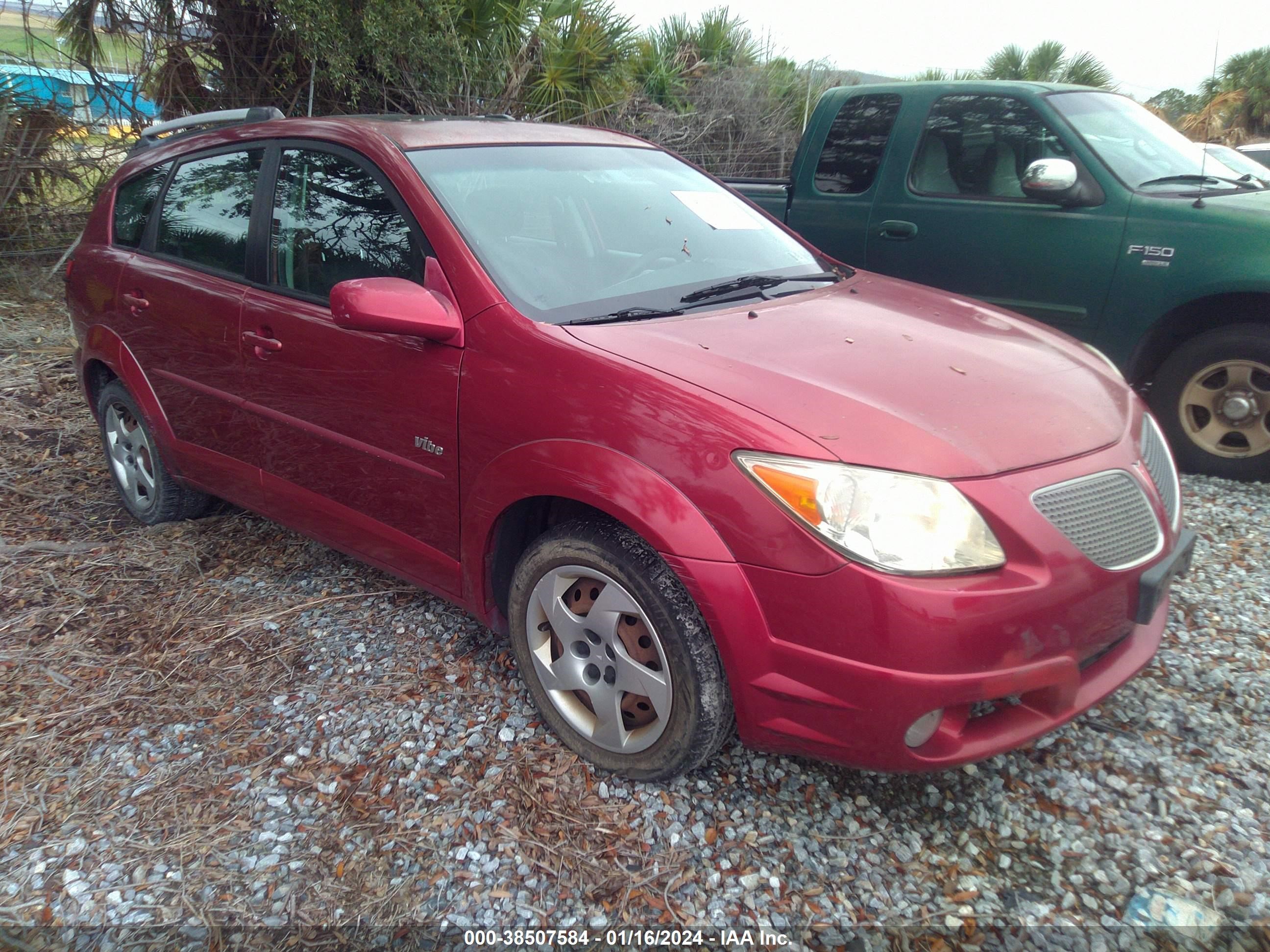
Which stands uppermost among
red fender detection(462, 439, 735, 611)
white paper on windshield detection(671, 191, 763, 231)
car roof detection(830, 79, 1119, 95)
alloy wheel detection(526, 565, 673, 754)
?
car roof detection(830, 79, 1119, 95)

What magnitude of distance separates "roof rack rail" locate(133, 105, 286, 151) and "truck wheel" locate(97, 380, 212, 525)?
45.8 inches

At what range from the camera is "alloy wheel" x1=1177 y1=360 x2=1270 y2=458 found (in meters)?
4.18

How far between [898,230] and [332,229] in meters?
3.32

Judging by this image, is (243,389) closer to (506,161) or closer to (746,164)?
(506,161)

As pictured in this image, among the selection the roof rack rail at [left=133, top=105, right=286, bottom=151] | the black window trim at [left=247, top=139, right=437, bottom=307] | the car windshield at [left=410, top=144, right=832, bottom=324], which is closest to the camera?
the car windshield at [left=410, top=144, right=832, bottom=324]

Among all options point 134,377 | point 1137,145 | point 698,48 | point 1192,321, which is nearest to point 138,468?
point 134,377

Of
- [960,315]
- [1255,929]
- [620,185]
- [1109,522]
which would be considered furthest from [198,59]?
[1255,929]

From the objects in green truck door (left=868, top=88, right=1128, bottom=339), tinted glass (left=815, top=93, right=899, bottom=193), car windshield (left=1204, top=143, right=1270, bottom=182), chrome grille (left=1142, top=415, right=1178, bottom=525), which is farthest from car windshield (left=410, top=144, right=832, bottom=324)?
car windshield (left=1204, top=143, right=1270, bottom=182)

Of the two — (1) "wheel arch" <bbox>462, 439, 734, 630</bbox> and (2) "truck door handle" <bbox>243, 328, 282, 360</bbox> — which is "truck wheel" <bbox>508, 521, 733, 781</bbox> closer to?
(1) "wheel arch" <bbox>462, 439, 734, 630</bbox>

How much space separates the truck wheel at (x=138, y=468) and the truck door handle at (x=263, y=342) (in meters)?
1.00

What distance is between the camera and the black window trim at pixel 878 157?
528 cm

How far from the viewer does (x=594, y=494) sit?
7.39 feet

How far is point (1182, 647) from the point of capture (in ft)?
9.91

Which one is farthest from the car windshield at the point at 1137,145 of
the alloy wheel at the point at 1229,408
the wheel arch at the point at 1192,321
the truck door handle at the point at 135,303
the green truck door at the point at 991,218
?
the truck door handle at the point at 135,303
